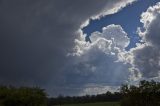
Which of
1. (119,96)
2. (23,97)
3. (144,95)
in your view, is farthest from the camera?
(23,97)

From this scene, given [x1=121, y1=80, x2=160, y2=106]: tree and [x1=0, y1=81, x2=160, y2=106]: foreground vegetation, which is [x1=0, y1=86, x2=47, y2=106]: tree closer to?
[x1=0, y1=81, x2=160, y2=106]: foreground vegetation

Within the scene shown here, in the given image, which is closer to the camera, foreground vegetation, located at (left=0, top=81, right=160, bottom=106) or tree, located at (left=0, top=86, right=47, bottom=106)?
foreground vegetation, located at (left=0, top=81, right=160, bottom=106)

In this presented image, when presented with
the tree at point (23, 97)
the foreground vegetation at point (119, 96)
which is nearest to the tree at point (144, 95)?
the foreground vegetation at point (119, 96)

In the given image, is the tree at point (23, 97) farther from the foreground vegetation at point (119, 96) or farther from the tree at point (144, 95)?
the tree at point (144, 95)

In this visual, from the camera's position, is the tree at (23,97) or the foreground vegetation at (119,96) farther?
the tree at (23,97)

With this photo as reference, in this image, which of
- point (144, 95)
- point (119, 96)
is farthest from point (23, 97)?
point (144, 95)

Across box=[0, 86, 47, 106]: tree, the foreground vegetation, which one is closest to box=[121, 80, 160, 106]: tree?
the foreground vegetation

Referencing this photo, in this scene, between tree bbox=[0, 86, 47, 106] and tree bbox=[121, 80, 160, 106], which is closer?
tree bbox=[121, 80, 160, 106]

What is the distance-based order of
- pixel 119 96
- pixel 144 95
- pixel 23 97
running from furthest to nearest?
pixel 23 97
pixel 119 96
pixel 144 95

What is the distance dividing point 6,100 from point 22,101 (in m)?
2.64

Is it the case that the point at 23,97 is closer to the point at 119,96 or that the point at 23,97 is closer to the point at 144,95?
the point at 119,96

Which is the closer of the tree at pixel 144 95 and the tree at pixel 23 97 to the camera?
the tree at pixel 144 95

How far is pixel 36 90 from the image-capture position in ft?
206

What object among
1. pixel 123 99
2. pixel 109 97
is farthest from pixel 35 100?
pixel 109 97
